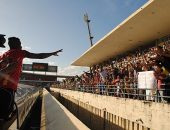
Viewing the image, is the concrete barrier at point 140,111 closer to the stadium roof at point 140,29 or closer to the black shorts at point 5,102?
the stadium roof at point 140,29

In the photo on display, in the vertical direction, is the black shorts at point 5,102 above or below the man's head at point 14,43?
below

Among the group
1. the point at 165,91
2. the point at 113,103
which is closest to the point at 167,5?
the point at 113,103

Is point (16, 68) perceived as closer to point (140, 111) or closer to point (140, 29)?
point (140, 111)

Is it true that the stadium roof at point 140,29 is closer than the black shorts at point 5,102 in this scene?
No

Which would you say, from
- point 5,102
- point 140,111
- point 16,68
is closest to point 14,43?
point 16,68

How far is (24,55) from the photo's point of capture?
18.0 feet

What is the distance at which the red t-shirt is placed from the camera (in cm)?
520

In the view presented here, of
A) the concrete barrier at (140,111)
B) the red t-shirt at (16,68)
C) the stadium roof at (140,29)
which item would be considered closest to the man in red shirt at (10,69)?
the red t-shirt at (16,68)

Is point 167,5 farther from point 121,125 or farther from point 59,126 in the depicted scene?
point 59,126

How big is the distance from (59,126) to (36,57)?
2123 mm

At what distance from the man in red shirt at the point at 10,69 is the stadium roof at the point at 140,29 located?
11177 mm

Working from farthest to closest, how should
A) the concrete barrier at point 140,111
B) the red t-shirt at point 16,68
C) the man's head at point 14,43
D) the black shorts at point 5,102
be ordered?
the concrete barrier at point 140,111
the man's head at point 14,43
the red t-shirt at point 16,68
the black shorts at point 5,102

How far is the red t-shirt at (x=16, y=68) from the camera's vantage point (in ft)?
17.0

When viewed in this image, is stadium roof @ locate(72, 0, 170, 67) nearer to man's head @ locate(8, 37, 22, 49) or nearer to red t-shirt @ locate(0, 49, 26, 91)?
man's head @ locate(8, 37, 22, 49)
